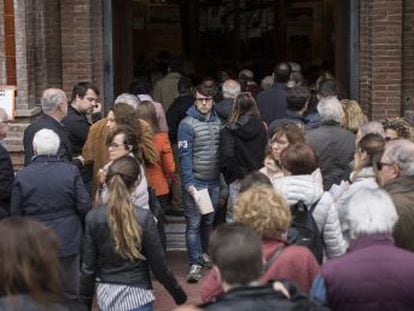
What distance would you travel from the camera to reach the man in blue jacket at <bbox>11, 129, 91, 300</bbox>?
688cm

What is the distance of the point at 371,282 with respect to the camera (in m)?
4.34

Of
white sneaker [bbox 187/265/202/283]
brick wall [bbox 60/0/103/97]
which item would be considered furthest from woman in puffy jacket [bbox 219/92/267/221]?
brick wall [bbox 60/0/103/97]

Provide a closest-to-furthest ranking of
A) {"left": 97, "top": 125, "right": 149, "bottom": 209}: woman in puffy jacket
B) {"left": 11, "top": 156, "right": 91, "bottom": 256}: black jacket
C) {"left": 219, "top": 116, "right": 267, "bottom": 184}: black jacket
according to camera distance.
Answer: {"left": 11, "top": 156, "right": 91, "bottom": 256}: black jacket → {"left": 97, "top": 125, "right": 149, "bottom": 209}: woman in puffy jacket → {"left": 219, "top": 116, "right": 267, "bottom": 184}: black jacket

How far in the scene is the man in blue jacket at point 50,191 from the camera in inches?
271

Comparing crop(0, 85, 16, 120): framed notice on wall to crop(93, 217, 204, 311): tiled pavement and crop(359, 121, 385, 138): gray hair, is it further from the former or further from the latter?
crop(359, 121, 385, 138): gray hair

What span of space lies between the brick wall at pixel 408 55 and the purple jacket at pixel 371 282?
22.1 feet

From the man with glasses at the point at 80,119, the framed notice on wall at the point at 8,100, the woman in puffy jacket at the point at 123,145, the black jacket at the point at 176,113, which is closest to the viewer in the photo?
the woman in puffy jacket at the point at 123,145

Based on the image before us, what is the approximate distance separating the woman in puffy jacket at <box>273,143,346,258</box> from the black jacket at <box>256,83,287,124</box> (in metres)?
4.43

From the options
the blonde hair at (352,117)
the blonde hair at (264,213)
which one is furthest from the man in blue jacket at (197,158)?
the blonde hair at (264,213)

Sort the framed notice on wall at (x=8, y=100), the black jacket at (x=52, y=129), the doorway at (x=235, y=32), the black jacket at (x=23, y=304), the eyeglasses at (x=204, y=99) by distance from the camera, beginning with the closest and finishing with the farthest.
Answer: the black jacket at (x=23, y=304) < the black jacket at (x=52, y=129) < the eyeglasses at (x=204, y=99) < the framed notice on wall at (x=8, y=100) < the doorway at (x=235, y=32)

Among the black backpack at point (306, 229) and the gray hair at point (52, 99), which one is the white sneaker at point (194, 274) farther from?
the black backpack at point (306, 229)

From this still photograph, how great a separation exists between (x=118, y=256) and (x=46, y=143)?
1482mm

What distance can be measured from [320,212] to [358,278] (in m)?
1.33

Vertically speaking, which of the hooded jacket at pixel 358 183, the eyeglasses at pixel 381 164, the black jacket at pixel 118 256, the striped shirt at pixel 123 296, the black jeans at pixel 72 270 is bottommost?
the black jeans at pixel 72 270
